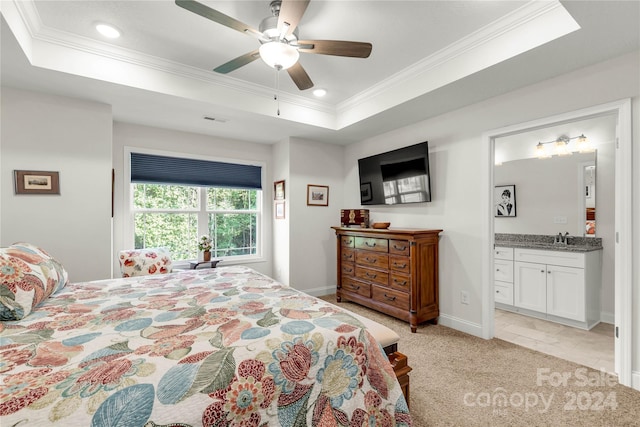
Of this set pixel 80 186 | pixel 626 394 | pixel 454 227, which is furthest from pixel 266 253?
pixel 626 394

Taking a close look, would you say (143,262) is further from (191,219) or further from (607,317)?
(607,317)

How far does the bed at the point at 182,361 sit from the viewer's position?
0.85 m

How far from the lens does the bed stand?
854mm

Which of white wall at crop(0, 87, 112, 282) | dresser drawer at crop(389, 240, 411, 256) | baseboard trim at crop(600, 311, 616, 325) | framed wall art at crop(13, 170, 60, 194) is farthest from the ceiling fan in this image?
baseboard trim at crop(600, 311, 616, 325)

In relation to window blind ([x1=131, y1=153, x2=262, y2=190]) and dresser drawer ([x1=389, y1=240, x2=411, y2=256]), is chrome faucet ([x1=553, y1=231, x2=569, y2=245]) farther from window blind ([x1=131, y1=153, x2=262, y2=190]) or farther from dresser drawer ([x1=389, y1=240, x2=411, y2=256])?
window blind ([x1=131, y1=153, x2=262, y2=190])

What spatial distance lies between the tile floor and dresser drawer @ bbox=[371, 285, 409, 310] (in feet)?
3.16

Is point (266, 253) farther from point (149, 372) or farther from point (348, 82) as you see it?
point (149, 372)

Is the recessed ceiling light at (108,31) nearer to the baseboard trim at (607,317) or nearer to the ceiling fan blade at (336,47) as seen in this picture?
the ceiling fan blade at (336,47)

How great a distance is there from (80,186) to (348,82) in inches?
116

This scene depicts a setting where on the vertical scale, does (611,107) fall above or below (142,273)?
above

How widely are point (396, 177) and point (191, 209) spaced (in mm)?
2882

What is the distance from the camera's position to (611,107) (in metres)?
2.14

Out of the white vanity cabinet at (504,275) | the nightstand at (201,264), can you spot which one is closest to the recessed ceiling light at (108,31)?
the nightstand at (201,264)

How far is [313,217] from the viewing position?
14.6 ft
